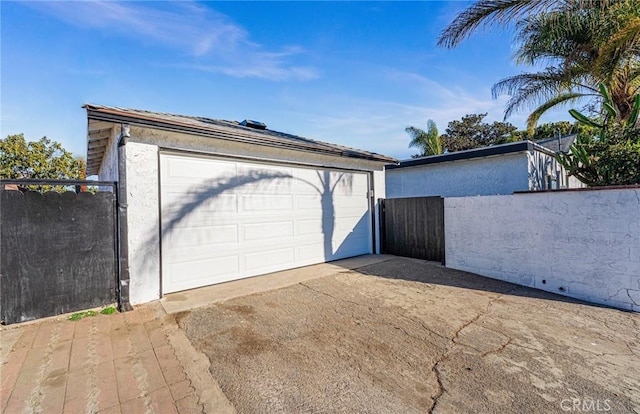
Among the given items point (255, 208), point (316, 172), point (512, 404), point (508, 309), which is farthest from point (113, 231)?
point (508, 309)

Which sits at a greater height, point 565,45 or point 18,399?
point 565,45

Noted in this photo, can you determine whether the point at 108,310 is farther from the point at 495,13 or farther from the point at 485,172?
the point at 485,172

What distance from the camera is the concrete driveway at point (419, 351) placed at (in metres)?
2.23

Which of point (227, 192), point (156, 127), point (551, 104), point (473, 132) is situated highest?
point (473, 132)

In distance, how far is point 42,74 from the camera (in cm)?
672

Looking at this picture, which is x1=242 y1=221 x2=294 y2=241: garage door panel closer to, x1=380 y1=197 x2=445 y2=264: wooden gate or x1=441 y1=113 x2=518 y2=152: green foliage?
x1=380 y1=197 x2=445 y2=264: wooden gate

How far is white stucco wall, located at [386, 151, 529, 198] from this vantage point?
8.66 meters

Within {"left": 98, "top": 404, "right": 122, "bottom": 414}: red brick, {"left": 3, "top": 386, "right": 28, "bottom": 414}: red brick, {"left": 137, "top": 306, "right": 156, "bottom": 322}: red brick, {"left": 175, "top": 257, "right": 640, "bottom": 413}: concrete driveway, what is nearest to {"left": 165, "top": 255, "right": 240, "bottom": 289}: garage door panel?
{"left": 137, "top": 306, "right": 156, "bottom": 322}: red brick

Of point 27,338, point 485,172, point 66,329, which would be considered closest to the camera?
point 27,338

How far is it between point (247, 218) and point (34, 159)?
59.8ft

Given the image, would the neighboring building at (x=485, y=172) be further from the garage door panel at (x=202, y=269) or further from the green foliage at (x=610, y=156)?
the garage door panel at (x=202, y=269)

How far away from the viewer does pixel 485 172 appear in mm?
9312

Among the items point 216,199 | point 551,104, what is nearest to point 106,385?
point 216,199

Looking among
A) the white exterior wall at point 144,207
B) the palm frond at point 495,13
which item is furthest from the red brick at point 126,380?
the palm frond at point 495,13
